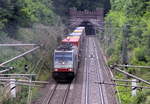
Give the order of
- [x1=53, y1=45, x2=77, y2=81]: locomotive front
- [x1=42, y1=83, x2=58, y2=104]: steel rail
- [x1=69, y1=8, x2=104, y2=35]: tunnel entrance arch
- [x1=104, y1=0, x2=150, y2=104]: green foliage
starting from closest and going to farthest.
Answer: [x1=42, y1=83, x2=58, y2=104]: steel rail, [x1=104, y1=0, x2=150, y2=104]: green foliage, [x1=53, y1=45, x2=77, y2=81]: locomotive front, [x1=69, y1=8, x2=104, y2=35]: tunnel entrance arch

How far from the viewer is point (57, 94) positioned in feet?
72.1

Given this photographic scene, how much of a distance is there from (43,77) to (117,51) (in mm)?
9389

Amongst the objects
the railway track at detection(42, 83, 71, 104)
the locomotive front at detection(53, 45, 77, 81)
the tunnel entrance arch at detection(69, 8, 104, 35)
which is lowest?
the railway track at detection(42, 83, 71, 104)

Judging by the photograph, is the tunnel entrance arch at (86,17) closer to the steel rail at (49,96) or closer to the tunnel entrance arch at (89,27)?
the tunnel entrance arch at (89,27)

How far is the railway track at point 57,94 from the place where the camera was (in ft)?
66.3

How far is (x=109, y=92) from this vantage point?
22.5 metres

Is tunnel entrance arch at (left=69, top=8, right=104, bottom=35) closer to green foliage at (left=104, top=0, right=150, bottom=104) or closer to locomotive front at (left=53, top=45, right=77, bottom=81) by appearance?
green foliage at (left=104, top=0, right=150, bottom=104)

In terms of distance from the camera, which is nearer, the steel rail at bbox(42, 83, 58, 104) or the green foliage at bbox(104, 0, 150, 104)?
the steel rail at bbox(42, 83, 58, 104)

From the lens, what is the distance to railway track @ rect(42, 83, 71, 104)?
2022cm

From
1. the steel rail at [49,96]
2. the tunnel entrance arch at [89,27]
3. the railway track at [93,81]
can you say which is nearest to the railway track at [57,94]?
the steel rail at [49,96]

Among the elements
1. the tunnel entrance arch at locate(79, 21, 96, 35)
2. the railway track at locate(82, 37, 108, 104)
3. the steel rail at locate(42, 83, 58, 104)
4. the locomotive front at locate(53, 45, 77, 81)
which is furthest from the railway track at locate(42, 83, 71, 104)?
the tunnel entrance arch at locate(79, 21, 96, 35)

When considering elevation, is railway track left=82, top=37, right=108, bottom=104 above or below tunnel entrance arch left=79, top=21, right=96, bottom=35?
below

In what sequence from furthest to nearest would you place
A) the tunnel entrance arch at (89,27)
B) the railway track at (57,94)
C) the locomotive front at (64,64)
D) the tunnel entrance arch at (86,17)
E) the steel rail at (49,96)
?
the tunnel entrance arch at (89,27) → the tunnel entrance arch at (86,17) → the locomotive front at (64,64) → the railway track at (57,94) → the steel rail at (49,96)

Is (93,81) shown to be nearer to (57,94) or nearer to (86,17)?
(57,94)
